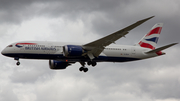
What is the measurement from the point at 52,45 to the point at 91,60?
6.72m

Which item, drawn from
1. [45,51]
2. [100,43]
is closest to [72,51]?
[45,51]

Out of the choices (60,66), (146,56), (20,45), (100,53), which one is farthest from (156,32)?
(20,45)

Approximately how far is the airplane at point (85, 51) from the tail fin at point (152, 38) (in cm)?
156

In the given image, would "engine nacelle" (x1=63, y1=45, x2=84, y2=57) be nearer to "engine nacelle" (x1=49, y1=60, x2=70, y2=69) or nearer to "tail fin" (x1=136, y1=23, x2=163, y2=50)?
"engine nacelle" (x1=49, y1=60, x2=70, y2=69)

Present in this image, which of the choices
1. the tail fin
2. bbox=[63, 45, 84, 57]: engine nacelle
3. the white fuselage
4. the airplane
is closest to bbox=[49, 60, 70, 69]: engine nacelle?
the airplane

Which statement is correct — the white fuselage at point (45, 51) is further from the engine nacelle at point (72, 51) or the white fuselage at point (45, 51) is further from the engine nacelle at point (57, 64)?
the engine nacelle at point (57, 64)

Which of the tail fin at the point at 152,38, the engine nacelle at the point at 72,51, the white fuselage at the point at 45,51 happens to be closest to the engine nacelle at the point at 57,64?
the white fuselage at the point at 45,51

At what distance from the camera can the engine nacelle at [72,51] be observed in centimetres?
4672

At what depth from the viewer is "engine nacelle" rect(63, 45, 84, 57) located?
4672 cm

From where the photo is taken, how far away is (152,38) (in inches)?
2267

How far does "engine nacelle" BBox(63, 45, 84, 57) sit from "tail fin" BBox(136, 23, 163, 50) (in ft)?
43.9

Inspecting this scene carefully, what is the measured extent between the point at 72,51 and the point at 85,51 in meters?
2.57

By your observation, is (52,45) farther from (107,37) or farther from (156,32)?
(156,32)

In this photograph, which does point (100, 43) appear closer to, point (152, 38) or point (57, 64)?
point (57, 64)
